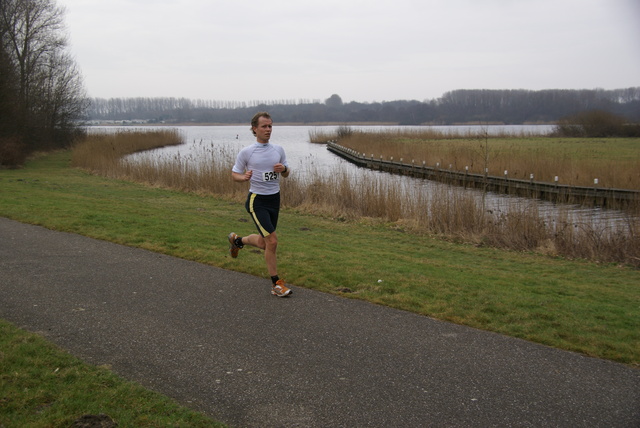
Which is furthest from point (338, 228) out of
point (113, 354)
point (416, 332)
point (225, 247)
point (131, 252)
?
point (113, 354)

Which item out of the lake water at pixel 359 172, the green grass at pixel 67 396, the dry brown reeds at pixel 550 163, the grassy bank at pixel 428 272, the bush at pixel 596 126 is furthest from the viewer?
the bush at pixel 596 126

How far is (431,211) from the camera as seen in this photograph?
16.4 m

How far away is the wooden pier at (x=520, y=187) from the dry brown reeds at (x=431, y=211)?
1.04 m

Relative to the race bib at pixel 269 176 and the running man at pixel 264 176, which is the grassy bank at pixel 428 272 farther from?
the race bib at pixel 269 176

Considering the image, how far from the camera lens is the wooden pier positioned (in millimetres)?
22281

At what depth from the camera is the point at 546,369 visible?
448 cm

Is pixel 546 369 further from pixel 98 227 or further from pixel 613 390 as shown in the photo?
pixel 98 227

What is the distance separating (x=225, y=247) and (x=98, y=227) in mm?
2787

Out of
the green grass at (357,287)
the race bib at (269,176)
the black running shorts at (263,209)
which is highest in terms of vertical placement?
the race bib at (269,176)

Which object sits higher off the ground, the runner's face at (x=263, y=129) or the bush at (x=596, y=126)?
the bush at (x=596, y=126)

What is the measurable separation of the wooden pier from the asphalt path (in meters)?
11.0

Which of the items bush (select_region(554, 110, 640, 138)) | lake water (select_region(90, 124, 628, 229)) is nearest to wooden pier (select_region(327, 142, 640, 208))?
lake water (select_region(90, 124, 628, 229))

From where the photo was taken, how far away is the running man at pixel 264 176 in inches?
245

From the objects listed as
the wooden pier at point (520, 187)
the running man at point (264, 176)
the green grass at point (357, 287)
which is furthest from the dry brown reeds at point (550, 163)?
the running man at point (264, 176)
